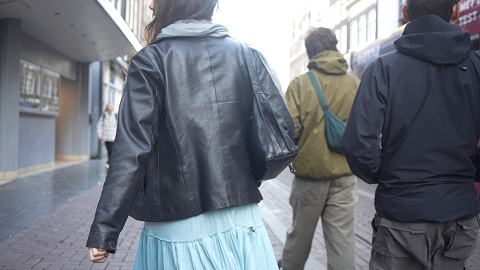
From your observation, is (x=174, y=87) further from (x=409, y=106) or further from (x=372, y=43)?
(x=372, y=43)

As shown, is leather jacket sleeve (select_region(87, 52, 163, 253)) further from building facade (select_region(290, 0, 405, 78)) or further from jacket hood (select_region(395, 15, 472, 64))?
building facade (select_region(290, 0, 405, 78))

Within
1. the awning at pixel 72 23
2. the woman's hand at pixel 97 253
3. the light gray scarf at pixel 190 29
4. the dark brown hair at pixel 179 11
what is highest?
the awning at pixel 72 23

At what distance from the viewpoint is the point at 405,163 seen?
2.06 m

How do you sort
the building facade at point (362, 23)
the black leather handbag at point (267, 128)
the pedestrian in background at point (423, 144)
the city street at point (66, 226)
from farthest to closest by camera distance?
the building facade at point (362, 23)
the city street at point (66, 226)
the pedestrian in background at point (423, 144)
the black leather handbag at point (267, 128)

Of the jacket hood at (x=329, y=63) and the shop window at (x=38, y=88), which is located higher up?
the shop window at (x=38, y=88)

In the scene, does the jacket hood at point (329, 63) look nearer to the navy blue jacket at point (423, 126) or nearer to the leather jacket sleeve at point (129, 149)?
the navy blue jacket at point (423, 126)

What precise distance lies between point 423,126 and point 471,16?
5.66 meters

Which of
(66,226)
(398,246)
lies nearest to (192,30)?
(398,246)

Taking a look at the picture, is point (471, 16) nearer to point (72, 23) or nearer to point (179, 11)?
point (179, 11)

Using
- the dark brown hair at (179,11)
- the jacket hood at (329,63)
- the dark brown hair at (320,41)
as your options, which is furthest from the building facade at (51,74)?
the dark brown hair at (179,11)

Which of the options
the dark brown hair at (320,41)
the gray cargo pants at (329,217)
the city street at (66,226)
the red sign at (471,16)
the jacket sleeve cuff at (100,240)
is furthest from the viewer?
the red sign at (471,16)

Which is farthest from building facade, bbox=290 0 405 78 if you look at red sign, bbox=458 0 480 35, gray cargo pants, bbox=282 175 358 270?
gray cargo pants, bbox=282 175 358 270

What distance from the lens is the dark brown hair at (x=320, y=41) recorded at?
11.7 ft

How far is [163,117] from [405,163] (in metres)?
0.99
